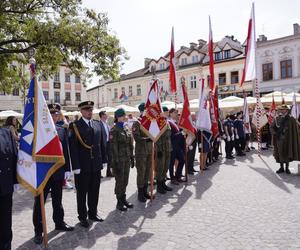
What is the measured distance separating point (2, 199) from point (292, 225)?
169 inches

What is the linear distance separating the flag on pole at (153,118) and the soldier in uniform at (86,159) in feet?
5.00

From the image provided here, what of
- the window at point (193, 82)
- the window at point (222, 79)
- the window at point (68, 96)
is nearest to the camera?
the window at point (222, 79)

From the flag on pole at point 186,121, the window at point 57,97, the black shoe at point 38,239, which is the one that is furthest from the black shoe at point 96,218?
the window at point 57,97

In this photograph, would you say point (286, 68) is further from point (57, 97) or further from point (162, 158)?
point (57, 97)

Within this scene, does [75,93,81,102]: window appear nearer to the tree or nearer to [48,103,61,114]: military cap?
the tree

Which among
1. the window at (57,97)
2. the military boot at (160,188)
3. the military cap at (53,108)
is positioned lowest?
the military boot at (160,188)

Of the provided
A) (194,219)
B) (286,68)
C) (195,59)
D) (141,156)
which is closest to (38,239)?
(194,219)

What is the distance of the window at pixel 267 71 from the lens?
36.0 m

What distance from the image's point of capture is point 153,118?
720 cm

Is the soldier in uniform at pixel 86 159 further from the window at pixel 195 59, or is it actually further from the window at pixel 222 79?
the window at pixel 195 59

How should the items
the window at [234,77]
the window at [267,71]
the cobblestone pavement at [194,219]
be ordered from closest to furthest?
the cobblestone pavement at [194,219], the window at [267,71], the window at [234,77]

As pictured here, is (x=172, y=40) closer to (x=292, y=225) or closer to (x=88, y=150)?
(x=88, y=150)

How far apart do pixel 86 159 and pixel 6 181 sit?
5.46ft

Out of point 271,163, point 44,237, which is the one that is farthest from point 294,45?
point 44,237
